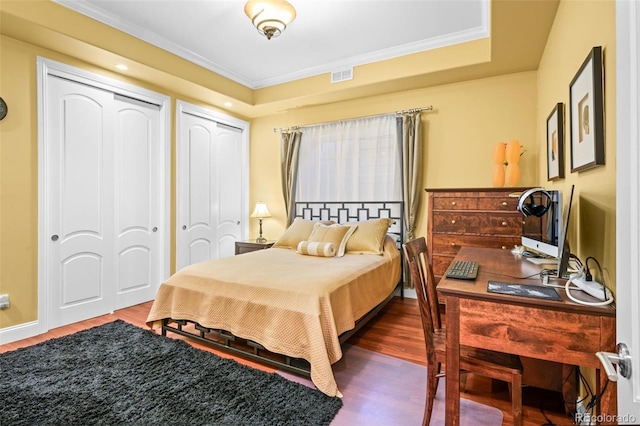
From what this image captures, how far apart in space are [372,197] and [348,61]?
1.72 metres

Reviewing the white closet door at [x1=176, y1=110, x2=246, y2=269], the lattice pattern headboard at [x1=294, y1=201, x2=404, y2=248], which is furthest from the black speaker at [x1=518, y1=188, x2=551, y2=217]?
the white closet door at [x1=176, y1=110, x2=246, y2=269]

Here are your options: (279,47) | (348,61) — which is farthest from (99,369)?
(348,61)

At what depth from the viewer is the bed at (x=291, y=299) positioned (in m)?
2.05

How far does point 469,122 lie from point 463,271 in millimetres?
2624

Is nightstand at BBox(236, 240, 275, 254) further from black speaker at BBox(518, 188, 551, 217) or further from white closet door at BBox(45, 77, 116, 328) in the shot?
black speaker at BBox(518, 188, 551, 217)

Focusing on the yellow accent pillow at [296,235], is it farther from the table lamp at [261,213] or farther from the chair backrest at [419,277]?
the chair backrest at [419,277]

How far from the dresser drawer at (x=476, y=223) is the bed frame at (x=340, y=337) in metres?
0.79

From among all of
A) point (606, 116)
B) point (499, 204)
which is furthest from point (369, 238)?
point (606, 116)

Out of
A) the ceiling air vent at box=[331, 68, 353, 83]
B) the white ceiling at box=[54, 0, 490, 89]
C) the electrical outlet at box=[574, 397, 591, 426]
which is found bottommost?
the electrical outlet at box=[574, 397, 591, 426]

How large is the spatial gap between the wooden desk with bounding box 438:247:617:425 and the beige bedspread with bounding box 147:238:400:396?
2.75 ft

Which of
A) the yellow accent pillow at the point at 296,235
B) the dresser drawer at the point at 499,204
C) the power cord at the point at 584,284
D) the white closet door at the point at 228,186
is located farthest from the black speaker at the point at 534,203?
the white closet door at the point at 228,186

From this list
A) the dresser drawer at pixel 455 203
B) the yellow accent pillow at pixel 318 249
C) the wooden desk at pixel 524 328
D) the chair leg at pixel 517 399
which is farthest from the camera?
the yellow accent pillow at pixel 318 249

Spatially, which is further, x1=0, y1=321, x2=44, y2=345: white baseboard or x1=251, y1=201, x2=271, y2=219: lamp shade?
x1=251, y1=201, x2=271, y2=219: lamp shade

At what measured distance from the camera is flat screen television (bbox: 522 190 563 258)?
1.62 metres
